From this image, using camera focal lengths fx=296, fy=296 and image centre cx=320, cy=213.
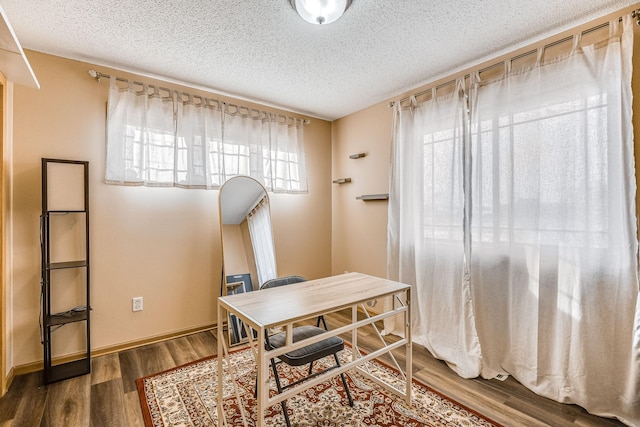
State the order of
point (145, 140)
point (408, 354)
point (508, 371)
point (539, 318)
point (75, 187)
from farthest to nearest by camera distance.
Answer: point (145, 140), point (75, 187), point (508, 371), point (539, 318), point (408, 354)

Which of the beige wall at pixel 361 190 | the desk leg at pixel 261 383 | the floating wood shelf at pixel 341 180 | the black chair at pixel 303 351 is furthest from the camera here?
the floating wood shelf at pixel 341 180

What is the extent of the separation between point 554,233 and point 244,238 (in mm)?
2595

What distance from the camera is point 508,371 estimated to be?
2201 millimetres

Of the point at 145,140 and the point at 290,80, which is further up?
the point at 290,80

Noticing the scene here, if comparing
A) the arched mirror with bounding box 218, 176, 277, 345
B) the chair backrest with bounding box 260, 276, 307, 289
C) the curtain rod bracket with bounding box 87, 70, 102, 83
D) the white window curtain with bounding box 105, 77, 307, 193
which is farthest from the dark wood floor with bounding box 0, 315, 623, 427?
the curtain rod bracket with bounding box 87, 70, 102, 83

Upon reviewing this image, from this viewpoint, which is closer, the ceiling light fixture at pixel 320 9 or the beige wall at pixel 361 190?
the ceiling light fixture at pixel 320 9

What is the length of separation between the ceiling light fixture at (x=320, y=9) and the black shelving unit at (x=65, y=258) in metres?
1.95

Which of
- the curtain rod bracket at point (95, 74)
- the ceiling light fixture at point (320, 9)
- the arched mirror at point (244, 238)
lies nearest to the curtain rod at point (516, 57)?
the ceiling light fixture at point (320, 9)

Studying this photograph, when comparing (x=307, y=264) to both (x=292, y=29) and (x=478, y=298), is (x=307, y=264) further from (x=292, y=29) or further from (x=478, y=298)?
(x=292, y=29)

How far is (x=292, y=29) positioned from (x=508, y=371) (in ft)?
9.52

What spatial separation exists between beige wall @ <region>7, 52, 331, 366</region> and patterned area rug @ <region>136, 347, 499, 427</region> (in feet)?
2.46

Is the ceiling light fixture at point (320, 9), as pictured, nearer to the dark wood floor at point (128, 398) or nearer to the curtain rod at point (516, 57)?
the curtain rod at point (516, 57)

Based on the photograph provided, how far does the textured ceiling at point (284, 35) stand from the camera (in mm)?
1806

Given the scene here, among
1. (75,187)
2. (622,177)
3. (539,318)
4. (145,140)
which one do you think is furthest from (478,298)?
(75,187)
